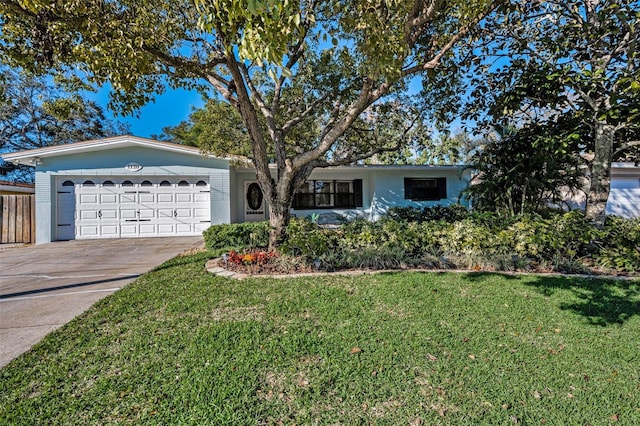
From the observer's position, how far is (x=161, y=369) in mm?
2604

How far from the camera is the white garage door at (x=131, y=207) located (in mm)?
10688

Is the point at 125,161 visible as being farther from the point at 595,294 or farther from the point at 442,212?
the point at 595,294

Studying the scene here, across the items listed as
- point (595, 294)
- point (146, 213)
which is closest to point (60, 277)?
point (146, 213)

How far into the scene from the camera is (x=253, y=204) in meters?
13.8

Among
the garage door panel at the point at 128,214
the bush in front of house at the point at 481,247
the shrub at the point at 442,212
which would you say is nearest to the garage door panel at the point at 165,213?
the garage door panel at the point at 128,214

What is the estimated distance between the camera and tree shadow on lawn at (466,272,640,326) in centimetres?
375

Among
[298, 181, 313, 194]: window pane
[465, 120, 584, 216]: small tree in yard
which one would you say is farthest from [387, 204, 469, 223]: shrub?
[298, 181, 313, 194]: window pane

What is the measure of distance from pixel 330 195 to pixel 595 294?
34.6ft

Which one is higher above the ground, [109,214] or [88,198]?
[88,198]

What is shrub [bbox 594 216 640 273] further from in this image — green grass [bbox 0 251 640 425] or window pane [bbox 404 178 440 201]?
window pane [bbox 404 178 440 201]

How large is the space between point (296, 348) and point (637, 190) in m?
17.3

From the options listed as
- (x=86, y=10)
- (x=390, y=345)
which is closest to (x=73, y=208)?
(x=86, y=10)

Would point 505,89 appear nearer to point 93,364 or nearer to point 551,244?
point 551,244

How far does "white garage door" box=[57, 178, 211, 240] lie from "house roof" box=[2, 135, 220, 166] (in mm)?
1015
